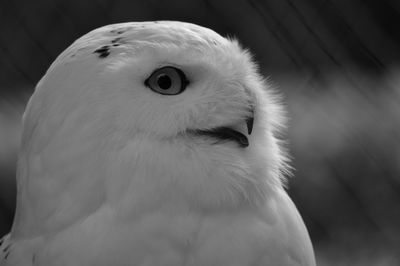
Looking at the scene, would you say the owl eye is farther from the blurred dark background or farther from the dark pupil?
the blurred dark background

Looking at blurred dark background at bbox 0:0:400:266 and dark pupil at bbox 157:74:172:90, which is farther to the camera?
blurred dark background at bbox 0:0:400:266

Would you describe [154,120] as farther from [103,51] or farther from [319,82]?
[319,82]

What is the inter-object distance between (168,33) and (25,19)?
4.09ft

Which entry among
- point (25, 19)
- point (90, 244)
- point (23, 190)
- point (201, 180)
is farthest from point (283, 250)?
point (25, 19)

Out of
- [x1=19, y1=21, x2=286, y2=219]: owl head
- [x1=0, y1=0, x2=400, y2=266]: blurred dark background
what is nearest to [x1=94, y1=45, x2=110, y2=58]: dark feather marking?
[x1=19, y1=21, x2=286, y2=219]: owl head

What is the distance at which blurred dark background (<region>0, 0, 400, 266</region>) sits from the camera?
218 centimetres

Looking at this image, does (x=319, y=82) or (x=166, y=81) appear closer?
(x=166, y=81)

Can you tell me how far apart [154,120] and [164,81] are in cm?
7

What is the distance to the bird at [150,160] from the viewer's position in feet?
3.90

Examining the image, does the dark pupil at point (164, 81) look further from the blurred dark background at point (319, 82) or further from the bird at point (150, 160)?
the blurred dark background at point (319, 82)

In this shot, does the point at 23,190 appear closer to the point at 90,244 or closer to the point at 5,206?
the point at 90,244

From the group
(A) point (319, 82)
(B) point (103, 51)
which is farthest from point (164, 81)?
(A) point (319, 82)

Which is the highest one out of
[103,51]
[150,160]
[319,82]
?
[103,51]

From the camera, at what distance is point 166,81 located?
3.92 ft
